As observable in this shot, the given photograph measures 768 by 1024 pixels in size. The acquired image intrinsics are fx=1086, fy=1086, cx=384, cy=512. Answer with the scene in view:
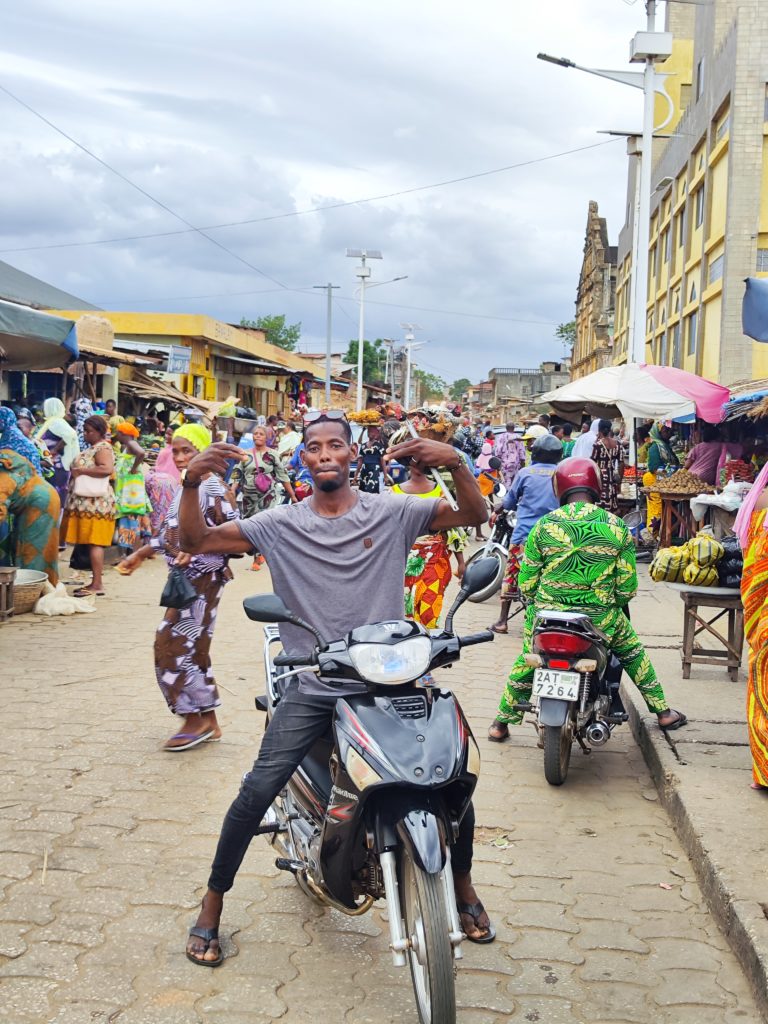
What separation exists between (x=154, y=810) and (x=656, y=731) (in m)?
2.86

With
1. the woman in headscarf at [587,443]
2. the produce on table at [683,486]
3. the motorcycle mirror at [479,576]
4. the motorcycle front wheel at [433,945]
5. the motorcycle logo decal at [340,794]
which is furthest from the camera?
the woman in headscarf at [587,443]

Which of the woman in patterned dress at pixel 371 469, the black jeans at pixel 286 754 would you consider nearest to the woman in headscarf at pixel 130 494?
the woman in patterned dress at pixel 371 469

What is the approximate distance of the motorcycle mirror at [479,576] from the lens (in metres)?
3.34

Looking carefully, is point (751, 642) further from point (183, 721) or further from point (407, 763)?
point (183, 721)

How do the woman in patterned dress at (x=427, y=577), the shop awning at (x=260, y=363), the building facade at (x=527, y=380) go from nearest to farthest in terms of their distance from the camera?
1. the woman in patterned dress at (x=427, y=577)
2. the shop awning at (x=260, y=363)
3. the building facade at (x=527, y=380)

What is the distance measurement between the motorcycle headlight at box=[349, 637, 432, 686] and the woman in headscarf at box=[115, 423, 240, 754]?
2.86 metres

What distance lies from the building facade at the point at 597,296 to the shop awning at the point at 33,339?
42.4 metres

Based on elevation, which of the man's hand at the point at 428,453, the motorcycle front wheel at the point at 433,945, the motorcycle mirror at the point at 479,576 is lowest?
the motorcycle front wheel at the point at 433,945

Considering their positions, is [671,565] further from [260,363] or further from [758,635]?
[260,363]

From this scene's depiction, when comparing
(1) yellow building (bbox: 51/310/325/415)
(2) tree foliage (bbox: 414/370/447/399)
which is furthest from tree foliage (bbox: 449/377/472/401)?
(1) yellow building (bbox: 51/310/325/415)

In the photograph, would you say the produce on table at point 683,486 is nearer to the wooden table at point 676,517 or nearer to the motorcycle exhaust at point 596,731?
the wooden table at point 676,517

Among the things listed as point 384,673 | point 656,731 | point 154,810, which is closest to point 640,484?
point 656,731

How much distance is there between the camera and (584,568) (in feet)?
18.5

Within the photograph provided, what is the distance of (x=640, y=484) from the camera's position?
17.7 metres
